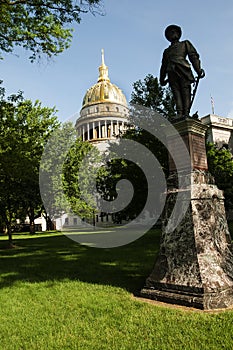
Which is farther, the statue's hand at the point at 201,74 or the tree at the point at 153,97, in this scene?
the tree at the point at 153,97

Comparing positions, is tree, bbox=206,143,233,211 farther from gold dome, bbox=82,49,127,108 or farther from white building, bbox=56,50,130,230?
gold dome, bbox=82,49,127,108

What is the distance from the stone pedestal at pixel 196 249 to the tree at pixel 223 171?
16.9 metres

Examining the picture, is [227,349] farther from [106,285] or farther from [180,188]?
[106,285]

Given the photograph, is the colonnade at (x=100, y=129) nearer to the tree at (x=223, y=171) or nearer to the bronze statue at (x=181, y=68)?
the tree at (x=223, y=171)

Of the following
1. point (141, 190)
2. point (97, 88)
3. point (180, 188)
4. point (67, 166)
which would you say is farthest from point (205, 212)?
point (97, 88)

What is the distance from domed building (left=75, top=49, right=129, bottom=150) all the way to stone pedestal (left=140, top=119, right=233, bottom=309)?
68196 mm

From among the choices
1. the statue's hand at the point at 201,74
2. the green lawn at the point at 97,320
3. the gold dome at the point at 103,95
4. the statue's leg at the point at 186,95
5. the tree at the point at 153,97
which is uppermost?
the gold dome at the point at 103,95

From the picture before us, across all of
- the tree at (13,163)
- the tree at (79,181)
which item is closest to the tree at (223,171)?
the tree at (13,163)

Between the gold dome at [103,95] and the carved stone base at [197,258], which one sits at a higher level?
the gold dome at [103,95]

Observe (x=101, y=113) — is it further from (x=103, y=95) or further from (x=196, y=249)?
(x=196, y=249)

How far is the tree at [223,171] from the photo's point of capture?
2358 centimetres

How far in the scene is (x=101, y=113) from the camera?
81.7 m

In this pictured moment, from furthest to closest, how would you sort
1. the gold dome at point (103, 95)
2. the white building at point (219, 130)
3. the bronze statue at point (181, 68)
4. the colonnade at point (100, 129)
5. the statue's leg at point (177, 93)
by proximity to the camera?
the gold dome at point (103, 95) → the colonnade at point (100, 129) → the white building at point (219, 130) → the statue's leg at point (177, 93) → the bronze statue at point (181, 68)

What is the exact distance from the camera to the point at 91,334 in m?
4.24
